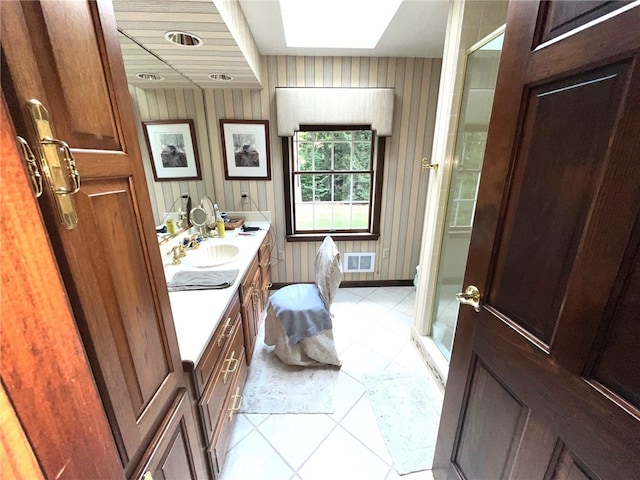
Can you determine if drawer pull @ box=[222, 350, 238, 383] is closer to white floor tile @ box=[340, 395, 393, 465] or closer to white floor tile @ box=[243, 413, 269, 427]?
white floor tile @ box=[243, 413, 269, 427]

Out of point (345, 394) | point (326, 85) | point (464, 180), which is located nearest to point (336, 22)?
point (326, 85)

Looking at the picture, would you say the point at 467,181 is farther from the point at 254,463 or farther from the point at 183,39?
the point at 254,463

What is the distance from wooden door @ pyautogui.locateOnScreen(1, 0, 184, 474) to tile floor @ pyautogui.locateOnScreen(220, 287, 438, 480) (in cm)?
97

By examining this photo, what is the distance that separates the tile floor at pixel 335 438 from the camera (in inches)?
51.9

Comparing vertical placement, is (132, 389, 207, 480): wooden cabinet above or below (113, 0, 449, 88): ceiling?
below

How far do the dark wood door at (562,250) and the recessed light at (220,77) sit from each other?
2013mm

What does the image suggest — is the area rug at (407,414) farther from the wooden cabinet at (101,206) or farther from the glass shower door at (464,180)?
the wooden cabinet at (101,206)

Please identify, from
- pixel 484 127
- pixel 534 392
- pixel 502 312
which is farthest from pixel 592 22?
pixel 484 127

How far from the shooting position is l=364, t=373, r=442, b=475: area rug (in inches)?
54.2

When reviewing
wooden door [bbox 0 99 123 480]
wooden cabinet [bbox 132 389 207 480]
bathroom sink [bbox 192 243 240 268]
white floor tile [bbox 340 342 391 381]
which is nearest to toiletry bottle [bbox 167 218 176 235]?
bathroom sink [bbox 192 243 240 268]

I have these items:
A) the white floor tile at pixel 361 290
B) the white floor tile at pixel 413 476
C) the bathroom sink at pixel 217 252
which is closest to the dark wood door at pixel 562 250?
the white floor tile at pixel 413 476

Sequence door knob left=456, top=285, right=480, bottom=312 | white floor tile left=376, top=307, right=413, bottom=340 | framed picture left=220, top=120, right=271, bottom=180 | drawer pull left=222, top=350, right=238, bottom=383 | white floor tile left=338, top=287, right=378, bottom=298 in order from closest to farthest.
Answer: door knob left=456, top=285, right=480, bottom=312, drawer pull left=222, top=350, right=238, bottom=383, white floor tile left=376, top=307, right=413, bottom=340, framed picture left=220, top=120, right=271, bottom=180, white floor tile left=338, top=287, right=378, bottom=298

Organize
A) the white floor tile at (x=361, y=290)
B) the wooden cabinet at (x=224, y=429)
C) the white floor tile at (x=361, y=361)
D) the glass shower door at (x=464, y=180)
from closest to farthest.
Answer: the wooden cabinet at (x=224, y=429)
the glass shower door at (x=464, y=180)
the white floor tile at (x=361, y=361)
the white floor tile at (x=361, y=290)

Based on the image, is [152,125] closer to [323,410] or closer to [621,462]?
[323,410]
